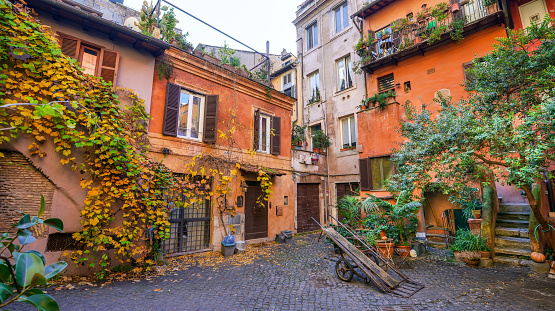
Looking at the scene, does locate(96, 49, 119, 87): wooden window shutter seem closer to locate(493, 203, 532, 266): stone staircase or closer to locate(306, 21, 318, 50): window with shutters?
locate(493, 203, 532, 266): stone staircase

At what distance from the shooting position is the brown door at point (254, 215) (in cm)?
1007

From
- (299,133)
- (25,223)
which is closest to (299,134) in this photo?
(299,133)

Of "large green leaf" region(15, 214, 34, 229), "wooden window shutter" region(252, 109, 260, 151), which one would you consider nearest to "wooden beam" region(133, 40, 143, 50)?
"wooden window shutter" region(252, 109, 260, 151)

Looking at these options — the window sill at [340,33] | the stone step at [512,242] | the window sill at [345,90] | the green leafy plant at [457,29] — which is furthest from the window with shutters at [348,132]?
the stone step at [512,242]

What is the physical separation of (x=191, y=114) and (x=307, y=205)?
7311 millimetres

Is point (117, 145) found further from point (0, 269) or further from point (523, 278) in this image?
point (523, 278)

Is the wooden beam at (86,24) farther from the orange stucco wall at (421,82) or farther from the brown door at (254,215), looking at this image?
the orange stucco wall at (421,82)

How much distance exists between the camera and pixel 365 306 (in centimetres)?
454

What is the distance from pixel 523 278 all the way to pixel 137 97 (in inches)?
417

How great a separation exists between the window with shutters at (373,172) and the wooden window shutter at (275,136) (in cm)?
398

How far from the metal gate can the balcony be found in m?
10.6

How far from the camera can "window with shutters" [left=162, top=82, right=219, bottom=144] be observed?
8.30 m

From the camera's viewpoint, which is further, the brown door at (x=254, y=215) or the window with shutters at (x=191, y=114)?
the brown door at (x=254, y=215)

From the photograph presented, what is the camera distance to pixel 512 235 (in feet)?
24.2
